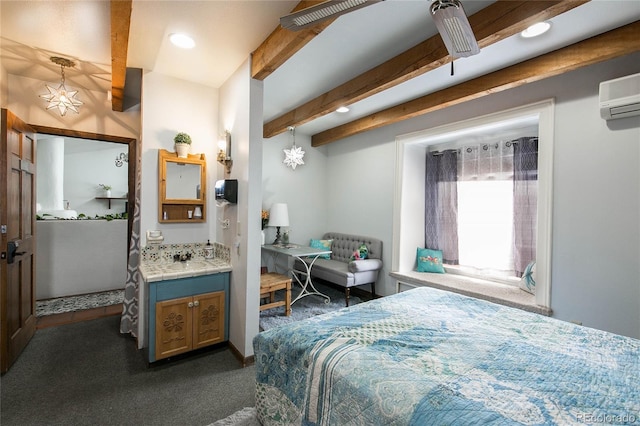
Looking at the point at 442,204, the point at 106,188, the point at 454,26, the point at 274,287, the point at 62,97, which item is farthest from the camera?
the point at 106,188

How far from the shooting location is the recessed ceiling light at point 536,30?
2.00 m

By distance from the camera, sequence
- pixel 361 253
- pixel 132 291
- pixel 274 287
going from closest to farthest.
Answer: pixel 132 291 < pixel 274 287 < pixel 361 253

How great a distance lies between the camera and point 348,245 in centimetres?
477

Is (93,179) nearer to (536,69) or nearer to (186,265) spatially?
(186,265)

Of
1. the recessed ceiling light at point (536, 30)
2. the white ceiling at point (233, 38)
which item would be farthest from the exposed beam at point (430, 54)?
the recessed ceiling light at point (536, 30)

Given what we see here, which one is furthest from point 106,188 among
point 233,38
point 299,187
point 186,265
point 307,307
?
point 233,38

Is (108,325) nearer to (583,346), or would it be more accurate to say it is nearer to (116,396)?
(116,396)

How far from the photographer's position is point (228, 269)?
8.87ft

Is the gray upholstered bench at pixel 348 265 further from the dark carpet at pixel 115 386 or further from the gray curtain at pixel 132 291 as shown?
the gray curtain at pixel 132 291

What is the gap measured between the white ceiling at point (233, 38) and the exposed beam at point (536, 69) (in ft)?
0.22

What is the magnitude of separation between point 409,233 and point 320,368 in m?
3.12

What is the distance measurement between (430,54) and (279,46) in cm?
114

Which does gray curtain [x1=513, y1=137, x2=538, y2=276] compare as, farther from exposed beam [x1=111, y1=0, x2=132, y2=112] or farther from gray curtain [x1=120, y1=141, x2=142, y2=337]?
gray curtain [x1=120, y1=141, x2=142, y2=337]

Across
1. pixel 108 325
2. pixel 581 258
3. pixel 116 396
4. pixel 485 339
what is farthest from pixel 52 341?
pixel 581 258
